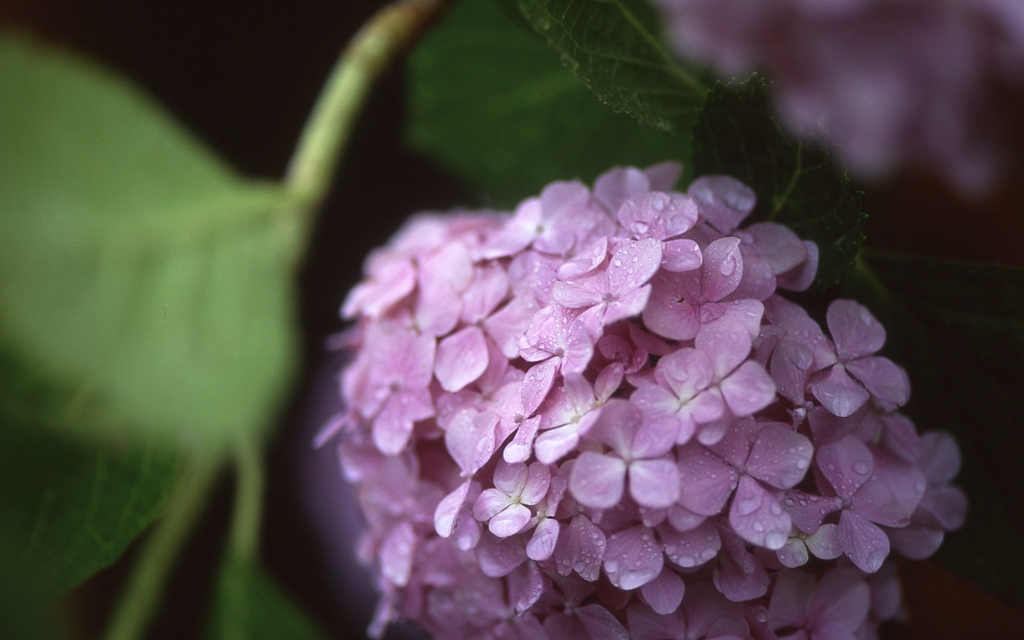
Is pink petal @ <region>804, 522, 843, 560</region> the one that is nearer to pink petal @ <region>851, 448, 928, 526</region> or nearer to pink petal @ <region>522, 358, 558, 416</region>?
pink petal @ <region>851, 448, 928, 526</region>

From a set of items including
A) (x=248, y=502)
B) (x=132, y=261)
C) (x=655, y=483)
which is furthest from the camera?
(x=248, y=502)

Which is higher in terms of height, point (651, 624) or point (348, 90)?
point (348, 90)

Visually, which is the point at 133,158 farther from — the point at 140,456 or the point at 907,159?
the point at 907,159

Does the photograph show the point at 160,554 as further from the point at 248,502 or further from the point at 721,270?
the point at 721,270

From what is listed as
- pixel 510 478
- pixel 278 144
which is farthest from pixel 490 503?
pixel 278 144

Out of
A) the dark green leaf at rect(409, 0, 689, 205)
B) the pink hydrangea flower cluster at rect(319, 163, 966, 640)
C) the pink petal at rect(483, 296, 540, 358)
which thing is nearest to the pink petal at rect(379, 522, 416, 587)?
the pink hydrangea flower cluster at rect(319, 163, 966, 640)

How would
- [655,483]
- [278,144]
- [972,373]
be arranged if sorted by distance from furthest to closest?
[278,144] < [972,373] < [655,483]
